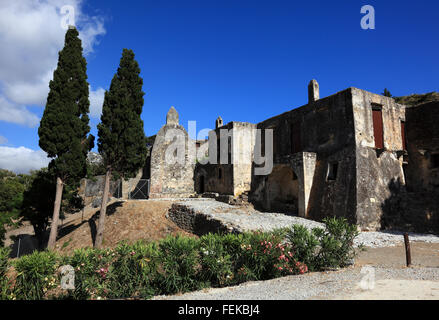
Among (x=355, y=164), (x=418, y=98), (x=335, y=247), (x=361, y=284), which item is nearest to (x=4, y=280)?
(x=361, y=284)

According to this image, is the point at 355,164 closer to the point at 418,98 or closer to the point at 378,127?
the point at 378,127

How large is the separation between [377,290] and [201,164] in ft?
73.5

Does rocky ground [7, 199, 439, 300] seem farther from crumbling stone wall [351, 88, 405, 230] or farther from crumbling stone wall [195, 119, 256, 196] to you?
crumbling stone wall [195, 119, 256, 196]

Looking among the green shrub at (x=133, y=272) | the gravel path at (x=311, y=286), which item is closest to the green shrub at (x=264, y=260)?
the gravel path at (x=311, y=286)

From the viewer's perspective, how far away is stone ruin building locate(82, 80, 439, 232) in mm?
15039

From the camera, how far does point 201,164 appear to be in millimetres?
26797

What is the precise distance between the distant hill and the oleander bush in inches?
1050

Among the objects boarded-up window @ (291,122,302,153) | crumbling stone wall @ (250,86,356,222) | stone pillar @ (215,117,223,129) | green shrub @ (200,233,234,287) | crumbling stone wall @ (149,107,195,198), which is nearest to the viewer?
green shrub @ (200,233,234,287)

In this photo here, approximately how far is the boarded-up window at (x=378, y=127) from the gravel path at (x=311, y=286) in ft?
35.9

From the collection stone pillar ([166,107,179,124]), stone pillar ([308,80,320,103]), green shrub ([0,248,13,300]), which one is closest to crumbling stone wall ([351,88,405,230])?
stone pillar ([308,80,320,103])

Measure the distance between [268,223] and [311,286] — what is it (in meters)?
8.68

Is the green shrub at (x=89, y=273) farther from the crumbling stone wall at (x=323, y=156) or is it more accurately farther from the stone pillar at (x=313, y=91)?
the stone pillar at (x=313, y=91)

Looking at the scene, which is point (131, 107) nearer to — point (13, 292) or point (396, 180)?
point (13, 292)
